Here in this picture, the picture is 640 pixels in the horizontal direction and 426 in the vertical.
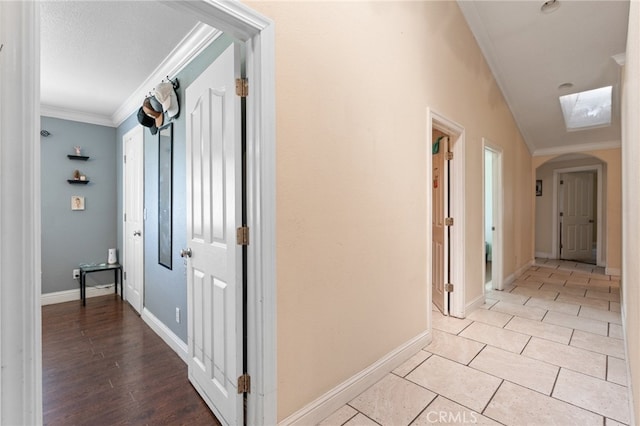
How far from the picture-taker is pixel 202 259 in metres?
1.82

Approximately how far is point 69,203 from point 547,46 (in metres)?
6.22

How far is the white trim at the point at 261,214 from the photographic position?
1.38 meters

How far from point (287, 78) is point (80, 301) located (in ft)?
13.6

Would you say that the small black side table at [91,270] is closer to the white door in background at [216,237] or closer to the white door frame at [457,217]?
the white door in background at [216,237]

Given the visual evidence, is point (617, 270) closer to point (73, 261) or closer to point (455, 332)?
point (455, 332)

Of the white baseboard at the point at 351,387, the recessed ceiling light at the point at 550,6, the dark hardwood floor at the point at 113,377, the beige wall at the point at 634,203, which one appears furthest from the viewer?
the recessed ceiling light at the point at 550,6

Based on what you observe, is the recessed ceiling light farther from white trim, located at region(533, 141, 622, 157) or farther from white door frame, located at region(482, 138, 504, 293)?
white trim, located at region(533, 141, 622, 157)

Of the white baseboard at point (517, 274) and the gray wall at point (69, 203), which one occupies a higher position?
the gray wall at point (69, 203)

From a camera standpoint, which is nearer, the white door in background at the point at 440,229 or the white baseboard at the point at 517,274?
the white door in background at the point at 440,229

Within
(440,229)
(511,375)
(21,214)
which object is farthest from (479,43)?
(21,214)

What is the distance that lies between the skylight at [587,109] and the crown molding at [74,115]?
21.9 ft

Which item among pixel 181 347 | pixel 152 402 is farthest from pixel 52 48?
pixel 152 402

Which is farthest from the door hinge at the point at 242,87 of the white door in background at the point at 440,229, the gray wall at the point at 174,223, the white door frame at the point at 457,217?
the white door frame at the point at 457,217

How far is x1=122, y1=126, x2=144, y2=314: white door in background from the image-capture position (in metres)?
3.22
